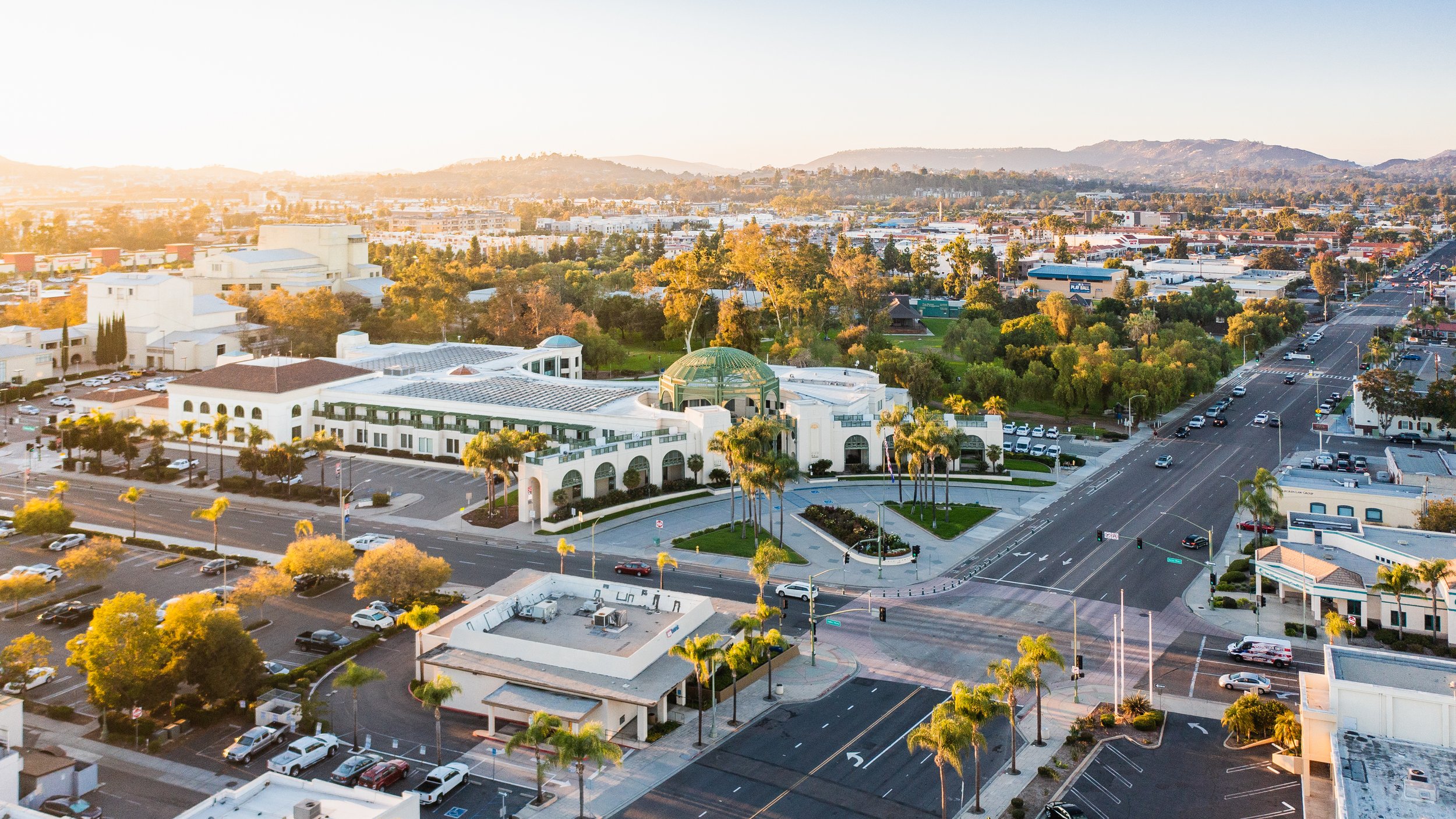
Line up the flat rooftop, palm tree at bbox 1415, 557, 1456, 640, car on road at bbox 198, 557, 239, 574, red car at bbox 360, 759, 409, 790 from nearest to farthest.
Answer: the flat rooftop, red car at bbox 360, 759, 409, 790, palm tree at bbox 1415, 557, 1456, 640, car on road at bbox 198, 557, 239, 574

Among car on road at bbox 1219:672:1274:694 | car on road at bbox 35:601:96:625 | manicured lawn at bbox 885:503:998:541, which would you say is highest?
manicured lawn at bbox 885:503:998:541

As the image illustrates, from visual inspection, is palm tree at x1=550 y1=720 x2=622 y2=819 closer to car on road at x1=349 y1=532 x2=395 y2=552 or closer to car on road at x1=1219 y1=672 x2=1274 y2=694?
car on road at x1=1219 y1=672 x2=1274 y2=694

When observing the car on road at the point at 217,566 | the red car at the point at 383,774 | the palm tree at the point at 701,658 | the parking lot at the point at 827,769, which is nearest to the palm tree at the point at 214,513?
the car on road at the point at 217,566

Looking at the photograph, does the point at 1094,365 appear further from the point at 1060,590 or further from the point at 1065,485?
the point at 1060,590

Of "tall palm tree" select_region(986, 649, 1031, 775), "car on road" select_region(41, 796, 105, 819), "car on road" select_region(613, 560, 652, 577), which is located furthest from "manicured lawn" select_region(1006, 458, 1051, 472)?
"car on road" select_region(41, 796, 105, 819)

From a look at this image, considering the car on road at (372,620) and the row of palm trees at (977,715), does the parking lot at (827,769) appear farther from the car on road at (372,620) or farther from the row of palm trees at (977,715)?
the car on road at (372,620)

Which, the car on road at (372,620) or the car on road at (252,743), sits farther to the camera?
the car on road at (372,620)

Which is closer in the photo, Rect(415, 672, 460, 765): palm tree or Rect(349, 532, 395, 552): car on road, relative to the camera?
Rect(415, 672, 460, 765): palm tree

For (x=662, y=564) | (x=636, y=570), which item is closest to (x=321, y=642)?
(x=662, y=564)

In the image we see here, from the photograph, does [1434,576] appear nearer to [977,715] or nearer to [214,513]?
[977,715]
